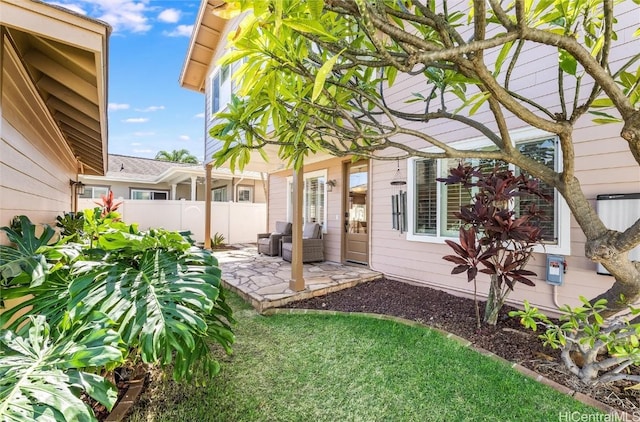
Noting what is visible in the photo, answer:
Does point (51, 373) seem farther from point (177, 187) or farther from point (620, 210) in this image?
point (177, 187)

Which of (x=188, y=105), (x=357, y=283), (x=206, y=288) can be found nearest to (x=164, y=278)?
(x=206, y=288)

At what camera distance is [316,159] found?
24.7ft

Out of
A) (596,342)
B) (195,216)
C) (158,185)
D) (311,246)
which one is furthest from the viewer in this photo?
Answer: (158,185)

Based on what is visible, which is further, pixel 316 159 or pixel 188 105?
pixel 188 105

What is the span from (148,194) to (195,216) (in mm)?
5398

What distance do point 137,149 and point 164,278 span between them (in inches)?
1404

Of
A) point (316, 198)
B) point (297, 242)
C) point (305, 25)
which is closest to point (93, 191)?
point (316, 198)

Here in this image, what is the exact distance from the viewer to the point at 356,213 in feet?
23.0

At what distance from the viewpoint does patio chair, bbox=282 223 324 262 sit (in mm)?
7254

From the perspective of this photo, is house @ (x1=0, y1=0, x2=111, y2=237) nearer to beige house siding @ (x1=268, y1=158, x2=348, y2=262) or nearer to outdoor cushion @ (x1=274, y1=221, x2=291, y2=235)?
beige house siding @ (x1=268, y1=158, x2=348, y2=262)

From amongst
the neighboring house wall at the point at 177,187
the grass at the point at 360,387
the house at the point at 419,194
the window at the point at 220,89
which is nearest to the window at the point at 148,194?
the neighboring house wall at the point at 177,187

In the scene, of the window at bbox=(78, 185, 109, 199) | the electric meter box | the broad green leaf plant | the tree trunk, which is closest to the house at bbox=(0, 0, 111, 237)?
the broad green leaf plant

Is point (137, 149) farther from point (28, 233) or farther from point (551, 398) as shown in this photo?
point (551, 398)

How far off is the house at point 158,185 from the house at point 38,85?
9.91m
